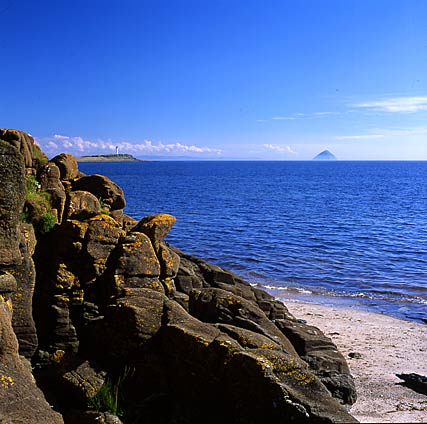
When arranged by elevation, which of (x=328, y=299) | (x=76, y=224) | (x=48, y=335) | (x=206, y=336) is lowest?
(x=328, y=299)

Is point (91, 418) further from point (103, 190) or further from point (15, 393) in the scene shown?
point (103, 190)

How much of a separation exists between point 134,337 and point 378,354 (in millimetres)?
11526

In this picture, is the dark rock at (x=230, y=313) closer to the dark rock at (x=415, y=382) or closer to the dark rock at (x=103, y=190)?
the dark rock at (x=415, y=382)

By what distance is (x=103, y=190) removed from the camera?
77.2 ft

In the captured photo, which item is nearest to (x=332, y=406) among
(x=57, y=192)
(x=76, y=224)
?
(x=76, y=224)

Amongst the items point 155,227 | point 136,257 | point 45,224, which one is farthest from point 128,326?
point 45,224

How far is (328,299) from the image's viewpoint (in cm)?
3031

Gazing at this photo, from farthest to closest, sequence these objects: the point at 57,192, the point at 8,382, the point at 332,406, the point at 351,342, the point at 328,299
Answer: the point at 328,299
the point at 351,342
the point at 57,192
the point at 332,406
the point at 8,382

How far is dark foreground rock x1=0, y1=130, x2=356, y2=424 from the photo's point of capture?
11422 millimetres

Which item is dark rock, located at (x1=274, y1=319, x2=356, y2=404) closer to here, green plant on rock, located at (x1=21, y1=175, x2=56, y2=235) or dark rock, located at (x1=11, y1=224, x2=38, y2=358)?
dark rock, located at (x1=11, y1=224, x2=38, y2=358)

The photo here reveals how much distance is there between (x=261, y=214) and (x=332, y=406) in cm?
6417

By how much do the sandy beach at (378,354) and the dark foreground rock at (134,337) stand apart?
1.04 meters

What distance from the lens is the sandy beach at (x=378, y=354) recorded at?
49.5ft

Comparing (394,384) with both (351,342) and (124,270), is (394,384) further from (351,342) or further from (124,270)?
(124,270)
